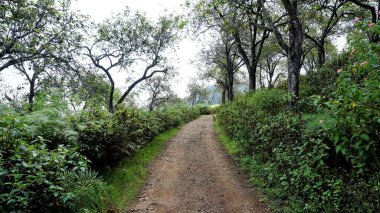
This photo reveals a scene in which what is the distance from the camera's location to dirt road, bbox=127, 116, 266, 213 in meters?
5.06

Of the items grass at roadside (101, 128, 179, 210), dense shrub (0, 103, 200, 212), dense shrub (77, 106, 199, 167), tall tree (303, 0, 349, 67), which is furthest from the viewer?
tall tree (303, 0, 349, 67)

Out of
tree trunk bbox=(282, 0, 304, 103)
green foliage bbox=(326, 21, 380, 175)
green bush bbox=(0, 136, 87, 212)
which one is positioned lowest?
green bush bbox=(0, 136, 87, 212)

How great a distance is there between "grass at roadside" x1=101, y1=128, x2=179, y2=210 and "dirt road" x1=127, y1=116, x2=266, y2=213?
213 millimetres

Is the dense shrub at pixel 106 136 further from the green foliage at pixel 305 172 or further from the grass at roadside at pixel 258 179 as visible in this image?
the green foliage at pixel 305 172

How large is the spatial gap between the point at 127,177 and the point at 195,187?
1.83 meters

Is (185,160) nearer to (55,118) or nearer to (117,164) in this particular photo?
(117,164)

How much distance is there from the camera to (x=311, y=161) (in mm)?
4203

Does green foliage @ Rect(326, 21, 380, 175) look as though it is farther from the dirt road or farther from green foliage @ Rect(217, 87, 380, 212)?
the dirt road

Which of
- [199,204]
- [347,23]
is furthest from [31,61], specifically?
[347,23]

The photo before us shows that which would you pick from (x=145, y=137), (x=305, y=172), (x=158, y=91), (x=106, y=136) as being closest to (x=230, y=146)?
(x=145, y=137)

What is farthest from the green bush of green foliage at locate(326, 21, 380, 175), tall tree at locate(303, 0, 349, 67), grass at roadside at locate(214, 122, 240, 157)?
tall tree at locate(303, 0, 349, 67)

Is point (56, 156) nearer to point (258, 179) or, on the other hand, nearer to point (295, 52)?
point (258, 179)

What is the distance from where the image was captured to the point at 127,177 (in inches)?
254

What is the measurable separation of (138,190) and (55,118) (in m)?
2.53
